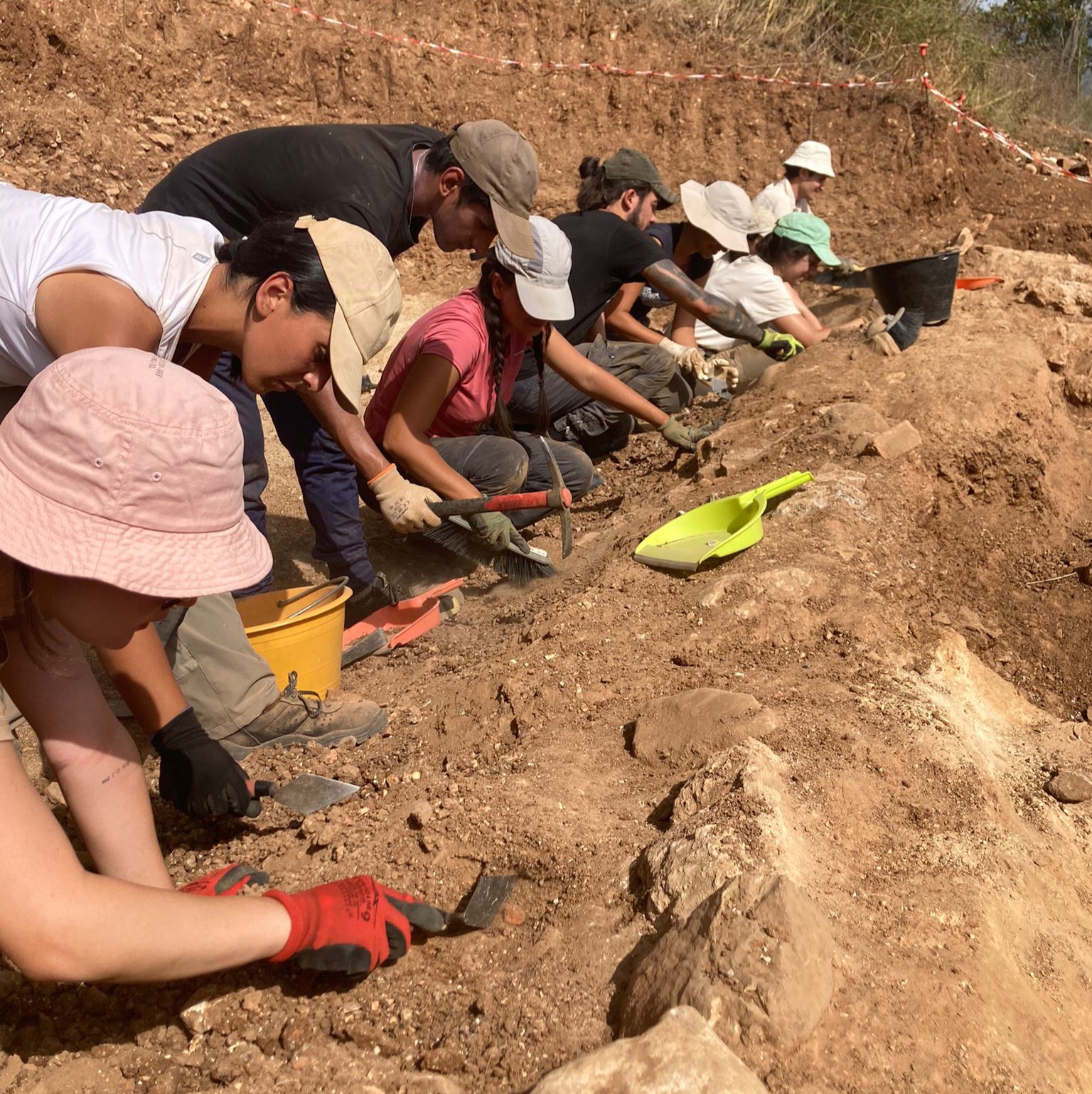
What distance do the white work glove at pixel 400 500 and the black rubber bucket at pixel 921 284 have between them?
260 cm

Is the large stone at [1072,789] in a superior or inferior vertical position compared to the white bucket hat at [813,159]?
inferior

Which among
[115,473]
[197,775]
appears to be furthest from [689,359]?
[115,473]

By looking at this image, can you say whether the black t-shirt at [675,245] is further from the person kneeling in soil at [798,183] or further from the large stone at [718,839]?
the large stone at [718,839]

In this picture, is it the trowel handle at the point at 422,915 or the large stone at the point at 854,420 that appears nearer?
the trowel handle at the point at 422,915

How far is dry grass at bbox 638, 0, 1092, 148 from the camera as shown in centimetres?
1000

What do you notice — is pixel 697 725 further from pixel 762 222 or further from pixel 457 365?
pixel 762 222

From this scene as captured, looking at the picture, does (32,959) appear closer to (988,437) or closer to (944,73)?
(988,437)

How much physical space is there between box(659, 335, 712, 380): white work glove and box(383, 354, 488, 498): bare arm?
83.5 inches

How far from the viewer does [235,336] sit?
6.59 ft

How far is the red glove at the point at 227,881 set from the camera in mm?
1798

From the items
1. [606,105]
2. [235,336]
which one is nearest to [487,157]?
[235,336]

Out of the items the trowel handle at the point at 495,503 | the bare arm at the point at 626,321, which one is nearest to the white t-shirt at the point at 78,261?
the trowel handle at the point at 495,503

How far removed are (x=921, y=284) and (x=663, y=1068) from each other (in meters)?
3.97

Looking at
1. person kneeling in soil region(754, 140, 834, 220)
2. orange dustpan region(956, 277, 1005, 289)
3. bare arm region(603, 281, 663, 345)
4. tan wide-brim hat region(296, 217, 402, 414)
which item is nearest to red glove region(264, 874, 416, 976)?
tan wide-brim hat region(296, 217, 402, 414)
